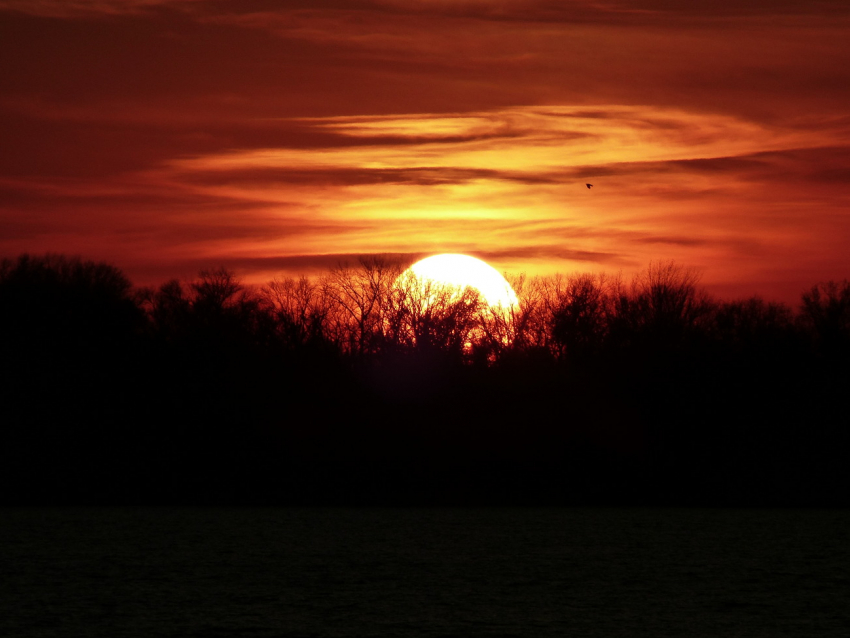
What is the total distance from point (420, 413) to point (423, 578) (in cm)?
3566

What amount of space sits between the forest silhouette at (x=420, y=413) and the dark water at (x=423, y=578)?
15.5 meters

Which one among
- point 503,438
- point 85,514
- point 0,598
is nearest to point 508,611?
point 0,598

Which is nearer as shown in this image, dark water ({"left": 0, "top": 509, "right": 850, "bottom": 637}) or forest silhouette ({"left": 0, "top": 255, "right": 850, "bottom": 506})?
dark water ({"left": 0, "top": 509, "right": 850, "bottom": 637})

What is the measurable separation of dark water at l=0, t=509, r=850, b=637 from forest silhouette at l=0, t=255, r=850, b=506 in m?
15.5

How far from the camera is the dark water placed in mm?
16656

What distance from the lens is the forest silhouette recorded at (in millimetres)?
54375

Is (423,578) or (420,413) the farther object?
(420,413)

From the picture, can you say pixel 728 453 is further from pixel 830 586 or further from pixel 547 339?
pixel 830 586

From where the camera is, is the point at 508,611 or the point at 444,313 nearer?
the point at 508,611

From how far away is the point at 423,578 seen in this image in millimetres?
22375

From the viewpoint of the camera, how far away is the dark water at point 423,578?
16.7 m

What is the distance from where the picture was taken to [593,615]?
694 inches

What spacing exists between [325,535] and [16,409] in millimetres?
29661

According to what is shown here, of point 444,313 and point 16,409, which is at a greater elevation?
point 444,313
